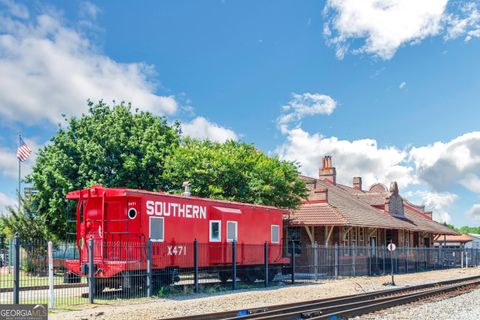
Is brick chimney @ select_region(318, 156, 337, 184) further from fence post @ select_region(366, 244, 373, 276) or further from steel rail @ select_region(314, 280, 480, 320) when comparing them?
steel rail @ select_region(314, 280, 480, 320)

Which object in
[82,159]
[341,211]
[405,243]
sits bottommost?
[405,243]

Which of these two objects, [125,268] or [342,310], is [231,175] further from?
[342,310]

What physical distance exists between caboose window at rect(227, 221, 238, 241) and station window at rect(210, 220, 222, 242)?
473 millimetres

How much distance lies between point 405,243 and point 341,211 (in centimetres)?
1323

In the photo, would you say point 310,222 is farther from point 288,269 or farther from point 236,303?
point 236,303

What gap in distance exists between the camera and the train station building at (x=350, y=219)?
3322cm

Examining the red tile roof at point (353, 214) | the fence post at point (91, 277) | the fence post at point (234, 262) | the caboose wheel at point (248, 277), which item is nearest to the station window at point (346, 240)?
the red tile roof at point (353, 214)

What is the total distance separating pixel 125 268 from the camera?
17875 millimetres

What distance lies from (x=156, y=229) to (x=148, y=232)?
0.39 meters

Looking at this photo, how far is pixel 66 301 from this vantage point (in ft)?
55.9

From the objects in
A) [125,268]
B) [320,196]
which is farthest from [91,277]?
[320,196]

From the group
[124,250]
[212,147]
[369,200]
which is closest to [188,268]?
[124,250]

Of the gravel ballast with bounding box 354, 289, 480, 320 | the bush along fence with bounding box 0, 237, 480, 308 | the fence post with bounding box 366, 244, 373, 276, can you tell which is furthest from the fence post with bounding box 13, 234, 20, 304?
the fence post with bounding box 366, 244, 373, 276

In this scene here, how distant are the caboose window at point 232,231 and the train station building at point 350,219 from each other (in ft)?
20.3
